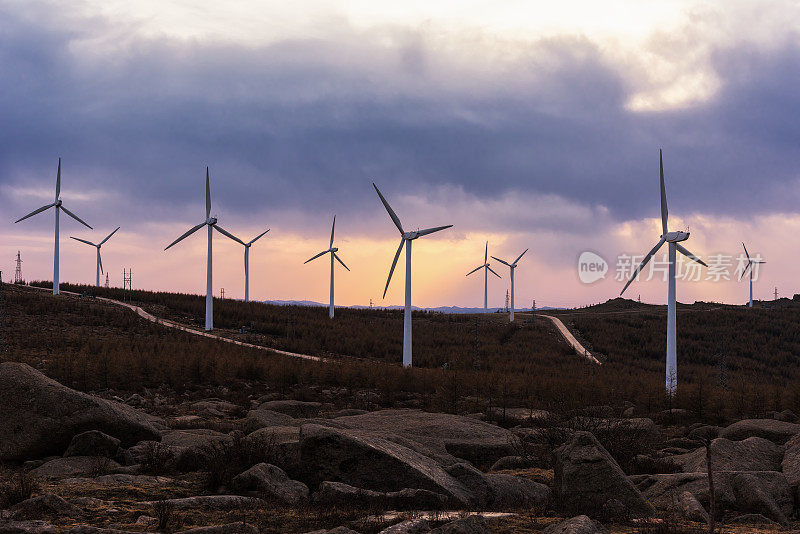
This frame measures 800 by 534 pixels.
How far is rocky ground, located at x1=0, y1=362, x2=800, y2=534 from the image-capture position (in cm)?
909

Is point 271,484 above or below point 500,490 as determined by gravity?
above

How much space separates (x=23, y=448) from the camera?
13727mm

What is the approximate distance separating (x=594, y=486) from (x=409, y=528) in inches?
142

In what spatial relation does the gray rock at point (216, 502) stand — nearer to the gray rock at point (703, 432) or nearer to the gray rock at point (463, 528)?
the gray rock at point (463, 528)

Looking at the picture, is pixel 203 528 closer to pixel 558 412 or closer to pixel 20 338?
pixel 558 412

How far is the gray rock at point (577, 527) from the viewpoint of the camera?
7839 millimetres

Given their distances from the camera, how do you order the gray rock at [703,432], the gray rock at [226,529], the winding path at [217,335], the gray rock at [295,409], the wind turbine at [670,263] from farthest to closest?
the winding path at [217,335]
the wind turbine at [670,263]
the gray rock at [295,409]
the gray rock at [703,432]
the gray rock at [226,529]

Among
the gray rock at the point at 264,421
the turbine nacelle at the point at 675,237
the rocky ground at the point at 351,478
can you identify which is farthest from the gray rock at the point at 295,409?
the turbine nacelle at the point at 675,237

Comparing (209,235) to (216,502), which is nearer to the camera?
(216,502)

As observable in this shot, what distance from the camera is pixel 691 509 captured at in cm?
1034

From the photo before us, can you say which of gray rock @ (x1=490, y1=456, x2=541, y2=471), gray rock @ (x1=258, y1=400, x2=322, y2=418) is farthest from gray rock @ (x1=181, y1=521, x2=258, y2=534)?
gray rock @ (x1=258, y1=400, x2=322, y2=418)

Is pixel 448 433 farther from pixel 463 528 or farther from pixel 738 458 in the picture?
pixel 463 528

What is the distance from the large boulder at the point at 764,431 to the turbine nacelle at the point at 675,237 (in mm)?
26002

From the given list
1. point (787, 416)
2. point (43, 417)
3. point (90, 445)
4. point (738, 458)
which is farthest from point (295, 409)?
point (787, 416)
